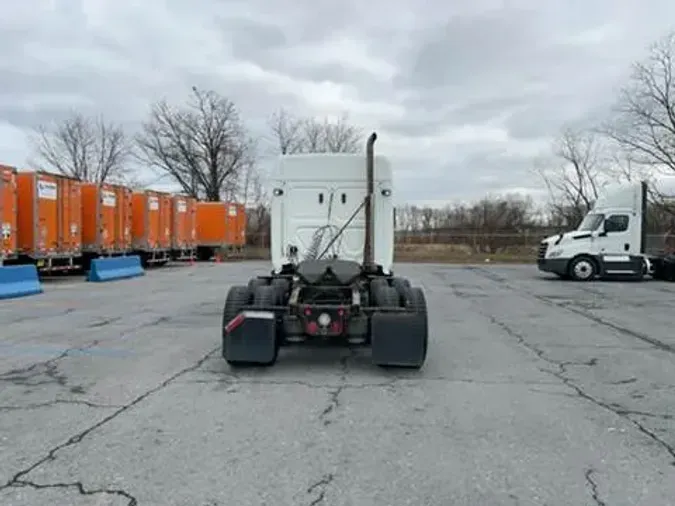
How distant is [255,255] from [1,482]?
137ft

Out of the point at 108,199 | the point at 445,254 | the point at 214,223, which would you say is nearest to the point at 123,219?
the point at 108,199

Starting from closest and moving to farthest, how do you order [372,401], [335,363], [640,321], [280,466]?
[280,466]
[372,401]
[335,363]
[640,321]

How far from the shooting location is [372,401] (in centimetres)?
608

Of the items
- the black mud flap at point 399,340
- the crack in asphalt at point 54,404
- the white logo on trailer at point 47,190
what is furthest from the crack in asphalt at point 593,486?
the white logo on trailer at point 47,190

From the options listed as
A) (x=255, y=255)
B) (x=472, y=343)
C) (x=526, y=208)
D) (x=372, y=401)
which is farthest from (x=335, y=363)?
(x=526, y=208)

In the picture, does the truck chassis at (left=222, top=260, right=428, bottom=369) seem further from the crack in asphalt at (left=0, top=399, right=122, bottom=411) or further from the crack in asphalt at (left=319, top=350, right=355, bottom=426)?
the crack in asphalt at (left=0, top=399, right=122, bottom=411)

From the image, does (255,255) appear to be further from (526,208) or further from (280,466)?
(280,466)

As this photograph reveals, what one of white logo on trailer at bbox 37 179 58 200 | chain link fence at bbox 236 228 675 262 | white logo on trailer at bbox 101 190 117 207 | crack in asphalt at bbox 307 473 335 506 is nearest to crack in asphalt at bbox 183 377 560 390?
crack in asphalt at bbox 307 473 335 506

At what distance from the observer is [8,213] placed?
18750 millimetres

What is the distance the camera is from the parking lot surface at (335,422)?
13.0 feet

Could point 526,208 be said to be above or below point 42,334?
above

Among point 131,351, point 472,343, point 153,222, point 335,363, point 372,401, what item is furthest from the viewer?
point 153,222

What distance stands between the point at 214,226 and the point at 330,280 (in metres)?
31.4

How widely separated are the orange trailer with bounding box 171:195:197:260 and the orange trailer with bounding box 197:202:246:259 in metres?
2.05
